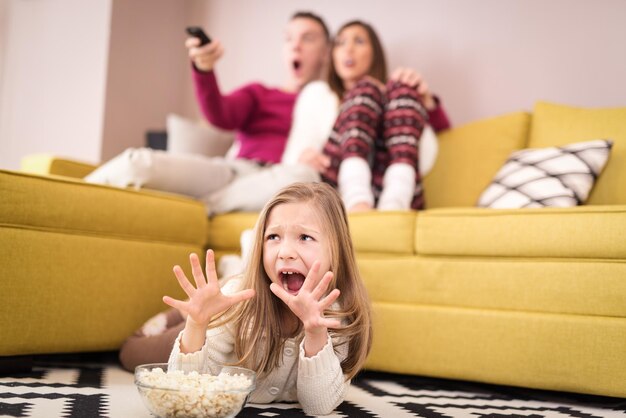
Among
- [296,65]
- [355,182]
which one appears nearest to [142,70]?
[296,65]

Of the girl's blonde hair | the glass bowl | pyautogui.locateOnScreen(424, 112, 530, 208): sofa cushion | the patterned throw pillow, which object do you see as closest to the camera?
the glass bowl

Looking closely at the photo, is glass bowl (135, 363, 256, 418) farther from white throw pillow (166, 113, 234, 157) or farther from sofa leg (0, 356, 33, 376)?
white throw pillow (166, 113, 234, 157)

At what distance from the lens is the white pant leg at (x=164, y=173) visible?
6.35 feet

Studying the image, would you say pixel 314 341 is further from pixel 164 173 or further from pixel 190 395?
pixel 164 173

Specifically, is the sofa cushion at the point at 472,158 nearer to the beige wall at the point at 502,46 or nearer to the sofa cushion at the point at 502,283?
the beige wall at the point at 502,46

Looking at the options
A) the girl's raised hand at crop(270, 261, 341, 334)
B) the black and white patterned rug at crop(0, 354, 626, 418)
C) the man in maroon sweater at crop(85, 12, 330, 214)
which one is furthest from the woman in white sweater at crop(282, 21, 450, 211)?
the girl's raised hand at crop(270, 261, 341, 334)

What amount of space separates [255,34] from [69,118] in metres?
1.01

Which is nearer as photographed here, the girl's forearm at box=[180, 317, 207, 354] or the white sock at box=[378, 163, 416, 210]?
the girl's forearm at box=[180, 317, 207, 354]

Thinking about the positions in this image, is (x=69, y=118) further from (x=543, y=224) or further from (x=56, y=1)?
(x=543, y=224)

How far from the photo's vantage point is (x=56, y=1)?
10.6 ft

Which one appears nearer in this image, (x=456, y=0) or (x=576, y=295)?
(x=576, y=295)

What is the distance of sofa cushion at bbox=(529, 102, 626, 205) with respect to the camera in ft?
6.47

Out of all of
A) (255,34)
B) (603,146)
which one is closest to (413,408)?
(603,146)

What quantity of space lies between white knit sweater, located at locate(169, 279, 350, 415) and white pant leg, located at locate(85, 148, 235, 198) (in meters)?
0.73
